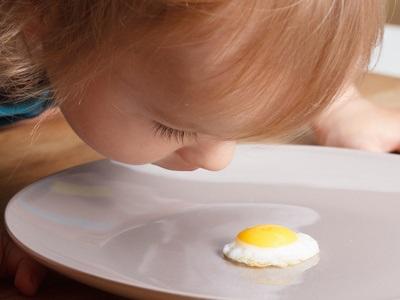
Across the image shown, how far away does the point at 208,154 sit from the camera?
848mm

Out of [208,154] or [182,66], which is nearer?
[182,66]

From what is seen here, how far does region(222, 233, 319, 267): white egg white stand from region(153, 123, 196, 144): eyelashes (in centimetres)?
9

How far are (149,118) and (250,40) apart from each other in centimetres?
14

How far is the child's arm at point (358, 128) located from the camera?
3.68 ft

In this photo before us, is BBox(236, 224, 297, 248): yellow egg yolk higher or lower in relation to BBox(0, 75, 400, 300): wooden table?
higher

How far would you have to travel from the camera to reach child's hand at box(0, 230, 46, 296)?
78cm

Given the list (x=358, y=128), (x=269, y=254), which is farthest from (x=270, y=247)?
(x=358, y=128)

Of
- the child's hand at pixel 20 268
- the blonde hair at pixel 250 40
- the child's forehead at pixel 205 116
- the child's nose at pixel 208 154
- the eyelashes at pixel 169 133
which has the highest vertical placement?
the blonde hair at pixel 250 40

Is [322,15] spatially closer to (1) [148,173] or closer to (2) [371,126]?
(1) [148,173]

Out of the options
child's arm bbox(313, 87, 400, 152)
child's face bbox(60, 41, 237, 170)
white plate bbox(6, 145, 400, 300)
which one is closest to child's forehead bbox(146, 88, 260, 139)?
child's face bbox(60, 41, 237, 170)

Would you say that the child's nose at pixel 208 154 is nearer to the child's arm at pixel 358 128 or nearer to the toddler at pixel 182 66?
the toddler at pixel 182 66

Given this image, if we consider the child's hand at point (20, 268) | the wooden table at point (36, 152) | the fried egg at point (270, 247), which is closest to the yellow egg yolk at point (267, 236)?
the fried egg at point (270, 247)

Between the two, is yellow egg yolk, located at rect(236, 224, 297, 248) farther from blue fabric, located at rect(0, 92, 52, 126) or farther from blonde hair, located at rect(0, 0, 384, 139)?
blue fabric, located at rect(0, 92, 52, 126)

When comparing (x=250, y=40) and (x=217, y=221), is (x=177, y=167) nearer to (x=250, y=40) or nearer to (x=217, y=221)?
(x=217, y=221)
